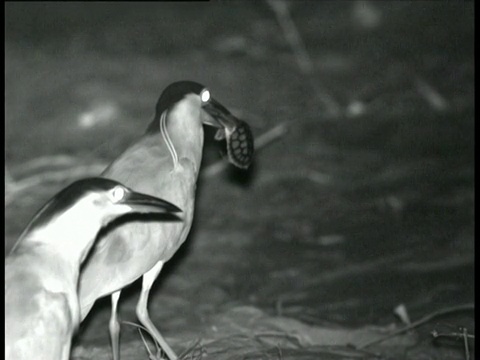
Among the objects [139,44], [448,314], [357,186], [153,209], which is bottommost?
[448,314]

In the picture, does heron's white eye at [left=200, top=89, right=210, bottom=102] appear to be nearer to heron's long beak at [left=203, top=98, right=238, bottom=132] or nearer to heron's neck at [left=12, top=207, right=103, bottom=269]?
heron's long beak at [left=203, top=98, right=238, bottom=132]

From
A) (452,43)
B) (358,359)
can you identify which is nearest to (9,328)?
(358,359)

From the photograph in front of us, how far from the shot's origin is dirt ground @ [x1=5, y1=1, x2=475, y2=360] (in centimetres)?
452

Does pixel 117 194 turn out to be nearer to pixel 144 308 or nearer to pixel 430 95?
pixel 144 308

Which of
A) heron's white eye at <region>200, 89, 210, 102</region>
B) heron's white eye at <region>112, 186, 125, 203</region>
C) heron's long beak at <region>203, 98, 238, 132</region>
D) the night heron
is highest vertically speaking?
heron's white eye at <region>200, 89, 210, 102</region>

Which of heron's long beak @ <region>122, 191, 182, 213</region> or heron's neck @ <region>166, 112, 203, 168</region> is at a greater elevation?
heron's neck @ <region>166, 112, 203, 168</region>

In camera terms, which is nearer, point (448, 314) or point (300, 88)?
point (448, 314)

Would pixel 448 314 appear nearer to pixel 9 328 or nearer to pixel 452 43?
pixel 452 43

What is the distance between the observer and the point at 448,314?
421 cm

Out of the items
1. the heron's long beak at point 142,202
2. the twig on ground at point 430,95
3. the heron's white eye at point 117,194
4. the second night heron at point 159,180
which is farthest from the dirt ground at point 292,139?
the heron's white eye at point 117,194

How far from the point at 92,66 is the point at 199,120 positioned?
86.0 inches

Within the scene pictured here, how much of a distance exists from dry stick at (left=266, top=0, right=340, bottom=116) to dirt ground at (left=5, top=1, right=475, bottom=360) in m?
0.01

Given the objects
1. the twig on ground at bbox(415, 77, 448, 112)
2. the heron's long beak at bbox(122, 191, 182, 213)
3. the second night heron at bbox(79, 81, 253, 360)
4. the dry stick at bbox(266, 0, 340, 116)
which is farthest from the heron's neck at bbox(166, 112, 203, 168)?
the twig on ground at bbox(415, 77, 448, 112)

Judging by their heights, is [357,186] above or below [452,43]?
below
